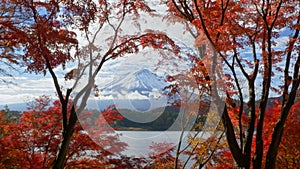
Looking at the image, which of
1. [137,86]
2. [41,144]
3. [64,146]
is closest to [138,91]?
[137,86]

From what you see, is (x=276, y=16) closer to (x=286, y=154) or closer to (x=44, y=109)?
(x=286, y=154)

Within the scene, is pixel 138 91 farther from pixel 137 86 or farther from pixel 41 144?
pixel 41 144

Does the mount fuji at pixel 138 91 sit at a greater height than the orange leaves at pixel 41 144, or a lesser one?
greater

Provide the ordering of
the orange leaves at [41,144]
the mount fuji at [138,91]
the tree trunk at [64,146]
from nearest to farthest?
the mount fuji at [138,91] < the tree trunk at [64,146] < the orange leaves at [41,144]

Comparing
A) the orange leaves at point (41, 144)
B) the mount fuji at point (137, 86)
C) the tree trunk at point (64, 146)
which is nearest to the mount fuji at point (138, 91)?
the mount fuji at point (137, 86)

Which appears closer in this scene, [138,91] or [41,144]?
[138,91]

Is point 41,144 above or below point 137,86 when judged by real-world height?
below

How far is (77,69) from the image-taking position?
7320 millimetres

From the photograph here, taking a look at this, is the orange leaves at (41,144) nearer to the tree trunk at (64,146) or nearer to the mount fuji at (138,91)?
the tree trunk at (64,146)

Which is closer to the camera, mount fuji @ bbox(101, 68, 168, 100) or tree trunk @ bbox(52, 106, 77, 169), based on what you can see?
mount fuji @ bbox(101, 68, 168, 100)

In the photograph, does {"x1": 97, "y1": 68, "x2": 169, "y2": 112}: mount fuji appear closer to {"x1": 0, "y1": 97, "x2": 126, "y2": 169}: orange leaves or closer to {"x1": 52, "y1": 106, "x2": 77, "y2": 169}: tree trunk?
{"x1": 52, "y1": 106, "x2": 77, "y2": 169}: tree trunk

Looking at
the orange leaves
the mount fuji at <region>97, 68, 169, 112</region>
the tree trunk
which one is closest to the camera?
the mount fuji at <region>97, 68, 169, 112</region>

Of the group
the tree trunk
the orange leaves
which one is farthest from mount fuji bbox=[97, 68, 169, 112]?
the orange leaves

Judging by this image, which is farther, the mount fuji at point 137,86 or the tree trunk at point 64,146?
the tree trunk at point 64,146
